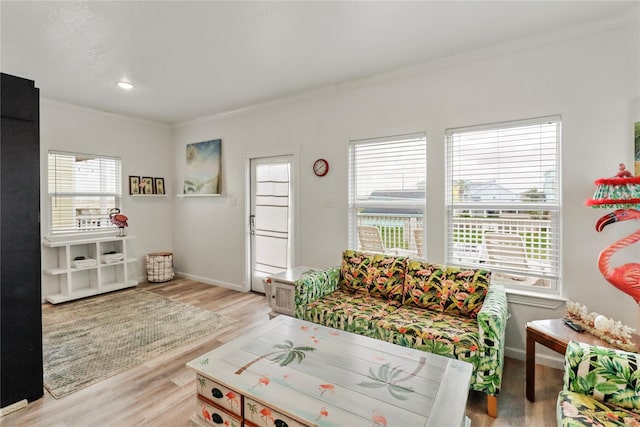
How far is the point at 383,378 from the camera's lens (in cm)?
153

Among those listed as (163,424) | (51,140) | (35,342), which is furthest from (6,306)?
(51,140)

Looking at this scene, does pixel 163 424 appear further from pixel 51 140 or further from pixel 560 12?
pixel 51 140

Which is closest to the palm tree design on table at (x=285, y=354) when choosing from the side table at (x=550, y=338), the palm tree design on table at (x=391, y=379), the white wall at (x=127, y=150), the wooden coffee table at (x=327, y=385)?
the wooden coffee table at (x=327, y=385)

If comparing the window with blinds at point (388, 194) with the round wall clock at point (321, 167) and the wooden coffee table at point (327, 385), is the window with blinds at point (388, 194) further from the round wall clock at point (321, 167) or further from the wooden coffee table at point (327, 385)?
the wooden coffee table at point (327, 385)

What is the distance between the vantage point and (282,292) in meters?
3.00

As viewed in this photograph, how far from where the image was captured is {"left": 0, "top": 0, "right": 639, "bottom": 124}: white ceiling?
2.13m

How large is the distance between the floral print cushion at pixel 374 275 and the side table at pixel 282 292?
46cm

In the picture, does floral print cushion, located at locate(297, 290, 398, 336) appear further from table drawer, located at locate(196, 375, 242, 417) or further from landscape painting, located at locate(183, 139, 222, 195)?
landscape painting, located at locate(183, 139, 222, 195)

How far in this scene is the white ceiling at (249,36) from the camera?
7.00 feet

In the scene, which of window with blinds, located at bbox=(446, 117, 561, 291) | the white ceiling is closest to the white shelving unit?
the white ceiling

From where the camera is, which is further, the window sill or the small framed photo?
the small framed photo

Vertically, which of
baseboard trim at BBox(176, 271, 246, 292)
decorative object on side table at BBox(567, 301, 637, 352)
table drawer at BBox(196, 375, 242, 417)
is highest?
decorative object on side table at BBox(567, 301, 637, 352)

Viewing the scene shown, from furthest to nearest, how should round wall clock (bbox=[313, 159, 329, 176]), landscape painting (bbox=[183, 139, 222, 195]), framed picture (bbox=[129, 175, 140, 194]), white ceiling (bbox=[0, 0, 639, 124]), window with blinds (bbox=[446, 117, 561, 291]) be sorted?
framed picture (bbox=[129, 175, 140, 194])
landscape painting (bbox=[183, 139, 222, 195])
round wall clock (bbox=[313, 159, 329, 176])
window with blinds (bbox=[446, 117, 561, 291])
white ceiling (bbox=[0, 0, 639, 124])

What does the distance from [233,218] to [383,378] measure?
3632mm
